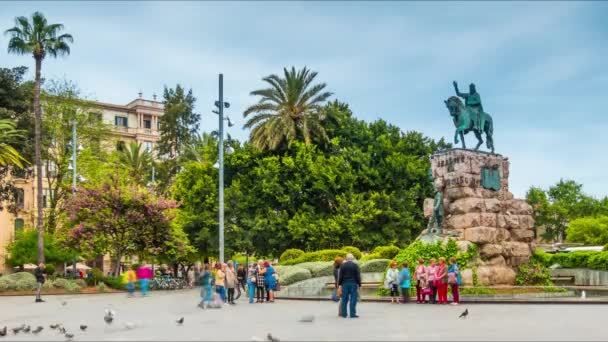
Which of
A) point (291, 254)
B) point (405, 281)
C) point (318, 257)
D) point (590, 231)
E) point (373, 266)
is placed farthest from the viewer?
point (590, 231)

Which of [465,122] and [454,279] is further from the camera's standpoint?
[465,122]

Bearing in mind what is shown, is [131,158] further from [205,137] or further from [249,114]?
[249,114]

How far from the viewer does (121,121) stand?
74.8 metres

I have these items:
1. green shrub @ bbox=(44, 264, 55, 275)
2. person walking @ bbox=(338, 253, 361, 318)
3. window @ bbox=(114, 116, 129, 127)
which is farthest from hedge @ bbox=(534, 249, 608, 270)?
window @ bbox=(114, 116, 129, 127)

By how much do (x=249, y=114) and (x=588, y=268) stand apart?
22.9 m

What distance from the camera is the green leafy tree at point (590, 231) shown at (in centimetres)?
6110

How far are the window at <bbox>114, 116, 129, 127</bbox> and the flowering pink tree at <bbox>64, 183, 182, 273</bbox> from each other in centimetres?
3866

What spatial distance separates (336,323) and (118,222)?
23624mm

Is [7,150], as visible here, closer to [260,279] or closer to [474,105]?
[260,279]

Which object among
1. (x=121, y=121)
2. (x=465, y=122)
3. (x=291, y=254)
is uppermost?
(x=121, y=121)

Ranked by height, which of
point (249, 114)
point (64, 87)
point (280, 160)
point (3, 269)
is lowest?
point (3, 269)

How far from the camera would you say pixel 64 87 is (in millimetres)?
52156

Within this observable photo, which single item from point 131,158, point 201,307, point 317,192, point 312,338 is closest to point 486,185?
point 201,307

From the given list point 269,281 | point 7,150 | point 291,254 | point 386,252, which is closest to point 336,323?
point 269,281
